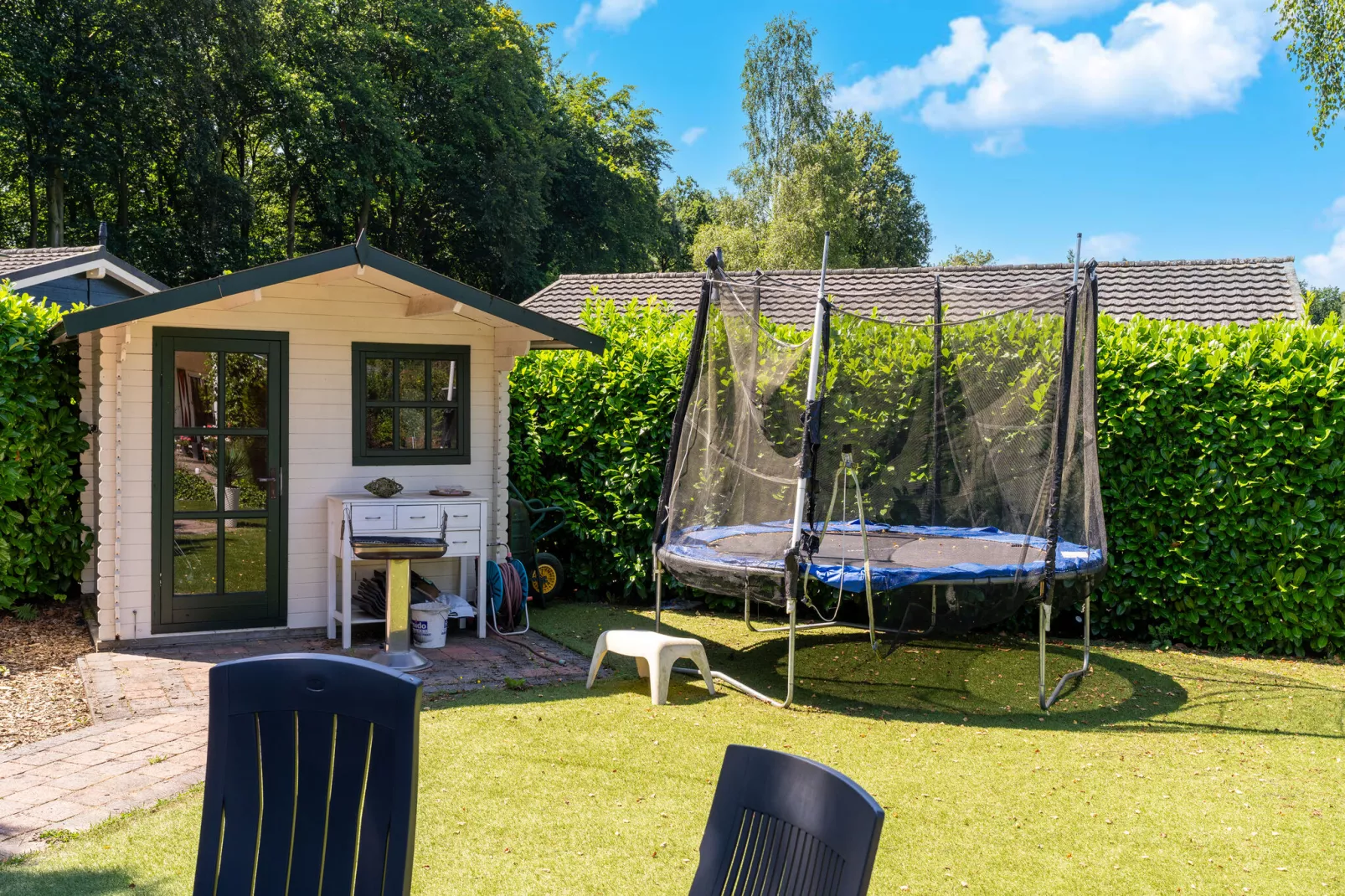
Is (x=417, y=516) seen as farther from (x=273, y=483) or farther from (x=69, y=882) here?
(x=69, y=882)

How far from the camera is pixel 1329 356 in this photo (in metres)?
7.16

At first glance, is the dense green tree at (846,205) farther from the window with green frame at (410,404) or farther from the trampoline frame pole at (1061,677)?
the trampoline frame pole at (1061,677)

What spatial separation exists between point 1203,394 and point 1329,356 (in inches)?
31.8

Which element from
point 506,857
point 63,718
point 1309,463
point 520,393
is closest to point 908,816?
point 506,857

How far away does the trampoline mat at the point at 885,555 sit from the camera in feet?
19.2

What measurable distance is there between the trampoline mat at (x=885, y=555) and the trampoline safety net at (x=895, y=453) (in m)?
0.01

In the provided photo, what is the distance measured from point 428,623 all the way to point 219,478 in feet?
5.74

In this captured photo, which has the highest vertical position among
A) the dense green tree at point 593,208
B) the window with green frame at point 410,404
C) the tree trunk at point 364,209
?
the dense green tree at point 593,208

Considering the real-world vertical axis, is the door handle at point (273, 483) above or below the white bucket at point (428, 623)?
above

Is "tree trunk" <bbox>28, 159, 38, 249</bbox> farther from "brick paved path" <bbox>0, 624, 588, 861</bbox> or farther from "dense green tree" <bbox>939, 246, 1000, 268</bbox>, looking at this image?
Result: "dense green tree" <bbox>939, 246, 1000, 268</bbox>

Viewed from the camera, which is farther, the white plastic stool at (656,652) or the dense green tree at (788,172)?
the dense green tree at (788,172)

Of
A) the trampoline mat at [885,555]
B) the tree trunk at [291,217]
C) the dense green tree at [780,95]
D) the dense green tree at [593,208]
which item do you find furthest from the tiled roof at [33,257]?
the dense green tree at [780,95]

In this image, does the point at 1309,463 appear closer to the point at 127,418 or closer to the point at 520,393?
the point at 520,393

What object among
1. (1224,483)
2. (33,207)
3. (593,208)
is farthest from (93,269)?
(593,208)
